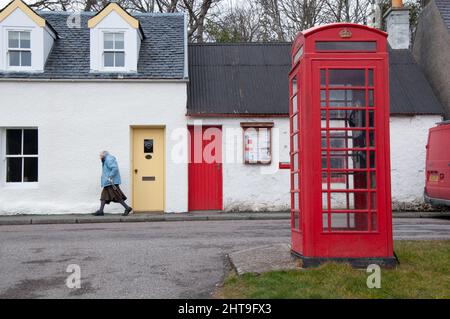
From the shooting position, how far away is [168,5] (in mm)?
30641

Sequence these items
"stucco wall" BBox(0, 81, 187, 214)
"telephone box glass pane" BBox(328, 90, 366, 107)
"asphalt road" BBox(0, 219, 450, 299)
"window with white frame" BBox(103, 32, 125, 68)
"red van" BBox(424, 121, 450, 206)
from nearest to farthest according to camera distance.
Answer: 1. "asphalt road" BBox(0, 219, 450, 299)
2. "telephone box glass pane" BBox(328, 90, 366, 107)
3. "red van" BBox(424, 121, 450, 206)
4. "stucco wall" BBox(0, 81, 187, 214)
5. "window with white frame" BBox(103, 32, 125, 68)

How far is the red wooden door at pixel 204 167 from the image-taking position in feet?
55.7

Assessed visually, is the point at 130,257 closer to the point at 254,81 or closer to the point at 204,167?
the point at 204,167

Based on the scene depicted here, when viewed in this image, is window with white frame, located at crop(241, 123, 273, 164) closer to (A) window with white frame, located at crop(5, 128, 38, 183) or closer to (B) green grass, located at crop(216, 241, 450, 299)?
(A) window with white frame, located at crop(5, 128, 38, 183)

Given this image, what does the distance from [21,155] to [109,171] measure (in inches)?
130

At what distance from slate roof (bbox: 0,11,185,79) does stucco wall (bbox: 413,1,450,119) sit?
888 cm

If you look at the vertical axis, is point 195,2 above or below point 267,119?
above

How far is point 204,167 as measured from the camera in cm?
1703

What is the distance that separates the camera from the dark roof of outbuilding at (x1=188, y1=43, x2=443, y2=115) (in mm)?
17141

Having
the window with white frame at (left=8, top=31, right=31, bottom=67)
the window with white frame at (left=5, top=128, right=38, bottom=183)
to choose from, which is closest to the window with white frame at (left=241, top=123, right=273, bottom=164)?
the window with white frame at (left=5, top=128, right=38, bottom=183)

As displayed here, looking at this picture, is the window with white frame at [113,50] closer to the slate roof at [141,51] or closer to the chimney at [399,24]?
the slate roof at [141,51]
